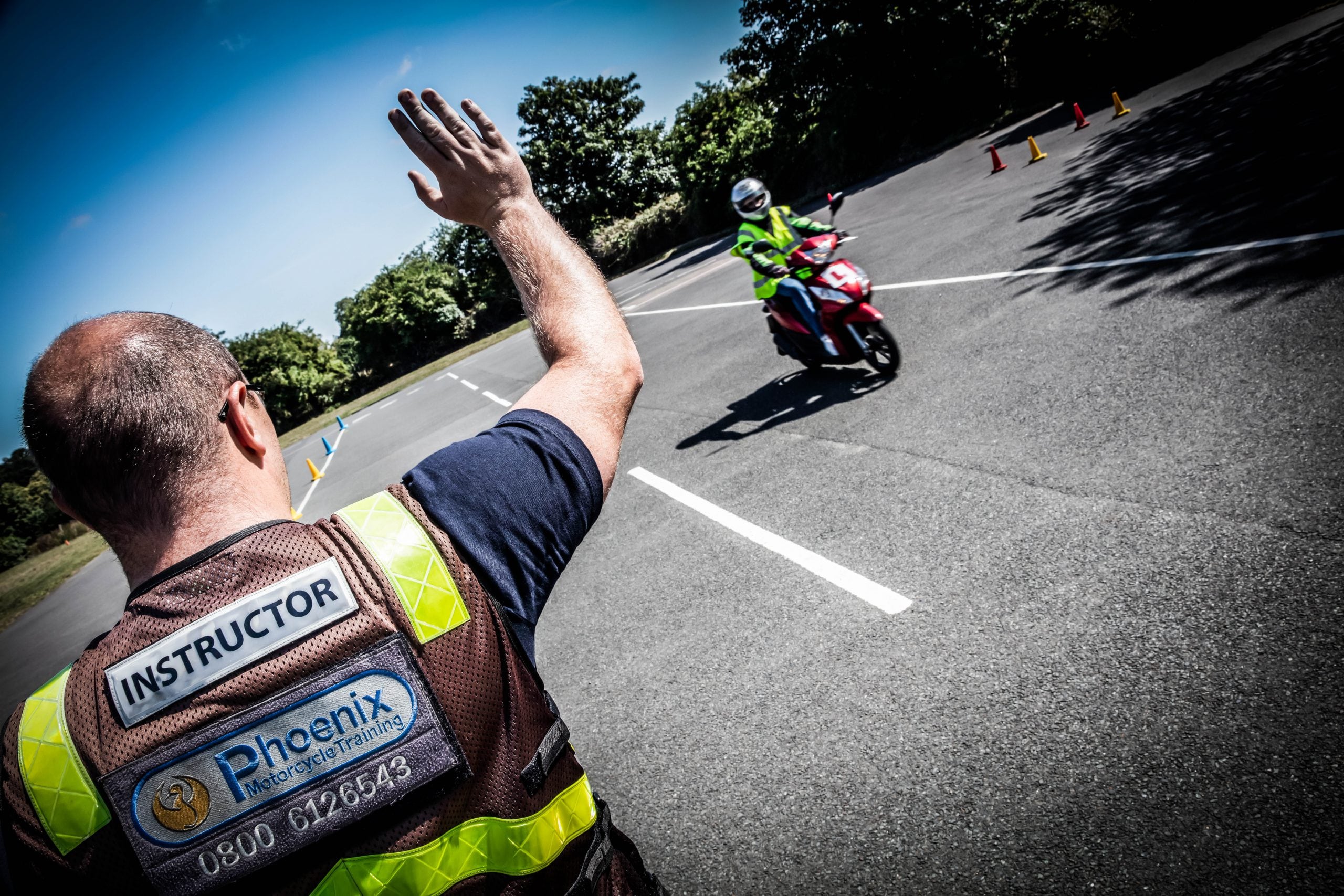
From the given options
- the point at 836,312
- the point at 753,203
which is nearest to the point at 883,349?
the point at 836,312

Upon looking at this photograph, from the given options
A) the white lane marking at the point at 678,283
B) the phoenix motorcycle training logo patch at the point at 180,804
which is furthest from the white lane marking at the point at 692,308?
the phoenix motorcycle training logo patch at the point at 180,804

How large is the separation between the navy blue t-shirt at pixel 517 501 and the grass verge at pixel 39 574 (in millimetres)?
15683

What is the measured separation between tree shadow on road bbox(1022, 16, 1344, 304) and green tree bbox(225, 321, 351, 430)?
123ft

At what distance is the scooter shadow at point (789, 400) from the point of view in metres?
6.78

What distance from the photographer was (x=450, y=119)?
5.02 ft

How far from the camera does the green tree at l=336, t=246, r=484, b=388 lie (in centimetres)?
4125

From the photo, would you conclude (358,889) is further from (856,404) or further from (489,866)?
(856,404)

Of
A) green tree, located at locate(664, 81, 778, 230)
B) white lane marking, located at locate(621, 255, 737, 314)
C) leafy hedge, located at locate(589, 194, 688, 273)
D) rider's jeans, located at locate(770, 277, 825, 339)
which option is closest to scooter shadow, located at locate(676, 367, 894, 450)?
rider's jeans, located at locate(770, 277, 825, 339)

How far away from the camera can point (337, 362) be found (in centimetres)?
4059

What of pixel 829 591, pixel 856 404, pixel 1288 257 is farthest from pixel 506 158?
pixel 1288 257

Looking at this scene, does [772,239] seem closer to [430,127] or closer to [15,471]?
[430,127]

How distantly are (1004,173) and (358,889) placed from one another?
15.7 metres

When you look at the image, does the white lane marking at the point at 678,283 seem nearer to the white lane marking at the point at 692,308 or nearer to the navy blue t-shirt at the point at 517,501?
the white lane marking at the point at 692,308

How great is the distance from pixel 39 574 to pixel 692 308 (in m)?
22.9
